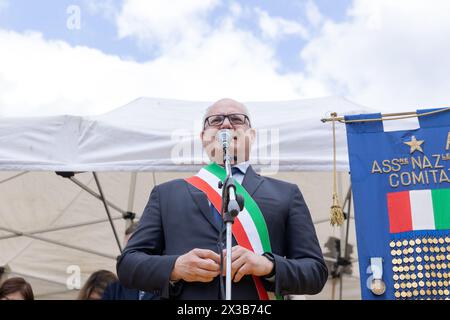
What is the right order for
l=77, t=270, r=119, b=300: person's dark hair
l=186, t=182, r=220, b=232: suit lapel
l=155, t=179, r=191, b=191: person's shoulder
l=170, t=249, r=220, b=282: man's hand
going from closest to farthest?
l=170, t=249, r=220, b=282: man's hand < l=186, t=182, r=220, b=232: suit lapel < l=155, t=179, r=191, b=191: person's shoulder < l=77, t=270, r=119, b=300: person's dark hair

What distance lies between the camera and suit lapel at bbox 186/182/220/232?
2240mm

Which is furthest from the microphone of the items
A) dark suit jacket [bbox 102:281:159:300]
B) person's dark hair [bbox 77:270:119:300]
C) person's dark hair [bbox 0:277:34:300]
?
person's dark hair [bbox 77:270:119:300]

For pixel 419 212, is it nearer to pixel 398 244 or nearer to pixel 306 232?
pixel 398 244

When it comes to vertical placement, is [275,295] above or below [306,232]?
below

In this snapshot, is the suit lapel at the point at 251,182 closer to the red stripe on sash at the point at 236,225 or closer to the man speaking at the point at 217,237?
the man speaking at the point at 217,237

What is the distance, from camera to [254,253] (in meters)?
2.07

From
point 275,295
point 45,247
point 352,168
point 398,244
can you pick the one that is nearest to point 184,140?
point 352,168

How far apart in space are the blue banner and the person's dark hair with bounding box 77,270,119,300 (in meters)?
2.35

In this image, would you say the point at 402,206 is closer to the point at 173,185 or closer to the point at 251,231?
the point at 251,231

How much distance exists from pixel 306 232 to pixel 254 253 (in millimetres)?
295

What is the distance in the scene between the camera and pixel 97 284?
15.4 ft

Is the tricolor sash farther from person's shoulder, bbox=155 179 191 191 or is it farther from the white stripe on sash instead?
person's shoulder, bbox=155 179 191 191

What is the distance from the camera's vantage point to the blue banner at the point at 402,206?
2.82m
